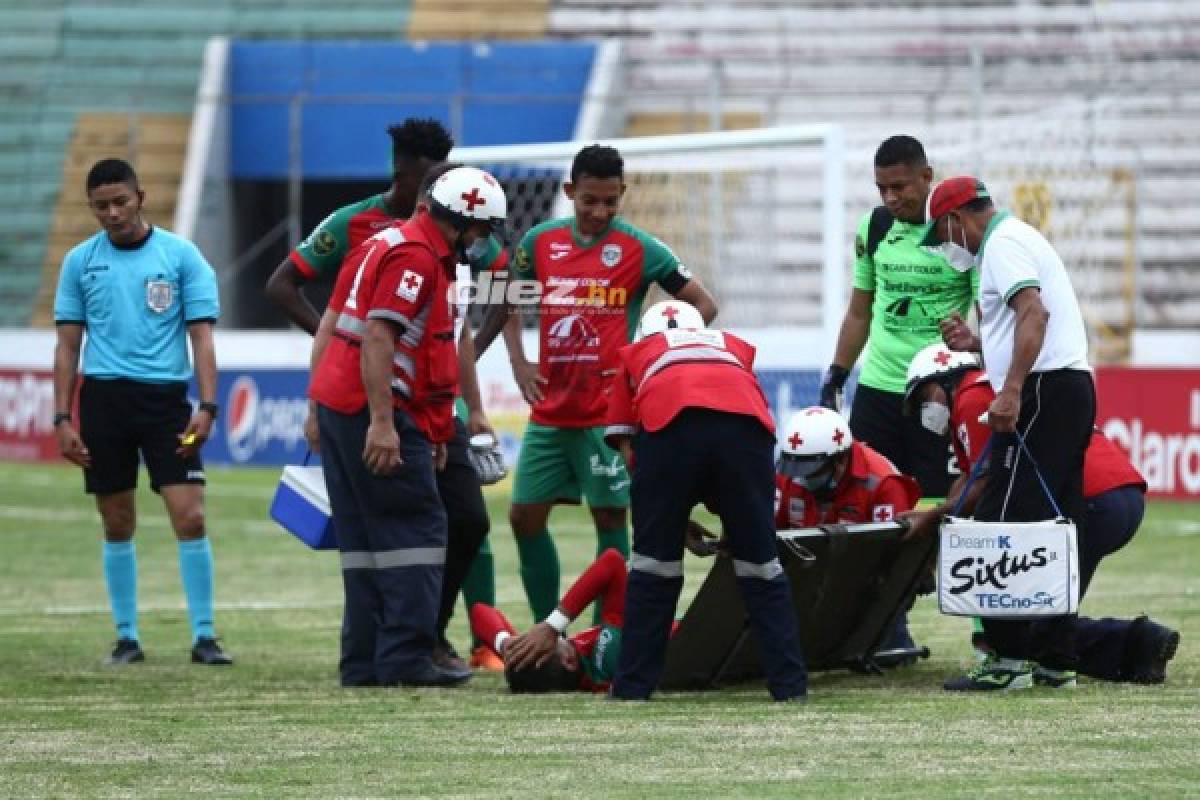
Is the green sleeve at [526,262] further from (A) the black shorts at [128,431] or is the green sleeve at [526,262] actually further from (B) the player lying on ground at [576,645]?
(B) the player lying on ground at [576,645]

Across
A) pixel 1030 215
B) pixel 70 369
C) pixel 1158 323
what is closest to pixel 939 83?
pixel 1158 323

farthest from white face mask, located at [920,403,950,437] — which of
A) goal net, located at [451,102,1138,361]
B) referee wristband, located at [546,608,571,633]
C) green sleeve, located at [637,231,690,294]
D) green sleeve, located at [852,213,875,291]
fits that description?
goal net, located at [451,102,1138,361]

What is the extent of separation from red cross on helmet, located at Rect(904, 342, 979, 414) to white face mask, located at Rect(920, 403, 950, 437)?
9 cm

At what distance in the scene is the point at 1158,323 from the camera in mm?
26719

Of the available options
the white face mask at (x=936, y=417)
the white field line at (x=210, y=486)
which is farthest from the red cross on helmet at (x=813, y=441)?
the white field line at (x=210, y=486)

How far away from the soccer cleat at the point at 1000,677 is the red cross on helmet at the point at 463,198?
2.58 meters

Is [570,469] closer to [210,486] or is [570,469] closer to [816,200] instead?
[210,486]

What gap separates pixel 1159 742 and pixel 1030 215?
1487 cm

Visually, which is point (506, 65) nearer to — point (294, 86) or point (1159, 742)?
point (294, 86)

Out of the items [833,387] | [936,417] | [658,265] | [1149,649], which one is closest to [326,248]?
[658,265]

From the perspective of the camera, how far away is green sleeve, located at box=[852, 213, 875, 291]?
10789 mm

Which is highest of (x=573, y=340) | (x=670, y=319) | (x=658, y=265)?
(x=658, y=265)

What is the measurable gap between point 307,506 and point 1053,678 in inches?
127

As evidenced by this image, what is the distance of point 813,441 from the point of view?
31.1 ft
